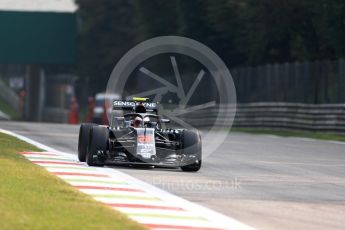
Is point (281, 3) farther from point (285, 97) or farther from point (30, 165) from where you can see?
point (30, 165)

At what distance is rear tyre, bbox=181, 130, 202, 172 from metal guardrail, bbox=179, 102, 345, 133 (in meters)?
18.6

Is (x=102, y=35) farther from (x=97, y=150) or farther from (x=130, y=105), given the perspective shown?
(x=97, y=150)

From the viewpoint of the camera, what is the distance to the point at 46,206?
12062 millimetres

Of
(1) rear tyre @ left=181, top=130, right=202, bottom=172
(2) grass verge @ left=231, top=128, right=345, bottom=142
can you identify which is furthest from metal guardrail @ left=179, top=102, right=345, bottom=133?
(1) rear tyre @ left=181, top=130, right=202, bottom=172

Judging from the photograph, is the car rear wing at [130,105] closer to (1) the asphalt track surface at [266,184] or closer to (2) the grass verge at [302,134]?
(1) the asphalt track surface at [266,184]

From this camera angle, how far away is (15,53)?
232 ft

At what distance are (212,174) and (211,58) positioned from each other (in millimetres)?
41971

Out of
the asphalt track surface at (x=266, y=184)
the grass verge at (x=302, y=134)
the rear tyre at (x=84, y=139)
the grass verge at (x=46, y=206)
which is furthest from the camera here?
the grass verge at (x=302, y=134)

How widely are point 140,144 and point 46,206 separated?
6.68m

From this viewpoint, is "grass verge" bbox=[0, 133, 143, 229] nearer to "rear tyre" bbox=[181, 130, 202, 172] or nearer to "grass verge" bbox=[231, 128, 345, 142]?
"rear tyre" bbox=[181, 130, 202, 172]

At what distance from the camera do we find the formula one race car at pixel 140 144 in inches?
736

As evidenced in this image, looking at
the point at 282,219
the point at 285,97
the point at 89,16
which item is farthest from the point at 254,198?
the point at 89,16

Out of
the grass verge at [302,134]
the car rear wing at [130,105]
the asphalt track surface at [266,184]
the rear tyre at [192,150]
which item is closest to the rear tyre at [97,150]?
the asphalt track surface at [266,184]

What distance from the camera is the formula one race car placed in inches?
736
